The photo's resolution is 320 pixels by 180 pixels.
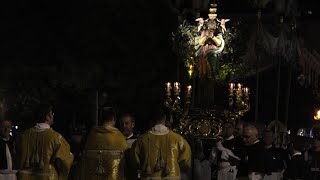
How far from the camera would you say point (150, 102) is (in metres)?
19.8

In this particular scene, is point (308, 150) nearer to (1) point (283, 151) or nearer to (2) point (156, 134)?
(1) point (283, 151)

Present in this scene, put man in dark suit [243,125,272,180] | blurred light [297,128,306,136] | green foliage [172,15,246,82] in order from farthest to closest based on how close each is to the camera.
A: blurred light [297,128,306,136] < green foliage [172,15,246,82] < man in dark suit [243,125,272,180]

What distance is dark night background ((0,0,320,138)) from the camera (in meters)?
14.9

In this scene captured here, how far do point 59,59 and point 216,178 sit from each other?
462 cm

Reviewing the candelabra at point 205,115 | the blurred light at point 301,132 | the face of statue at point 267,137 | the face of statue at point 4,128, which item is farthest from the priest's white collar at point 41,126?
the blurred light at point 301,132

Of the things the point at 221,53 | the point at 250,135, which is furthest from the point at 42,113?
the point at 221,53

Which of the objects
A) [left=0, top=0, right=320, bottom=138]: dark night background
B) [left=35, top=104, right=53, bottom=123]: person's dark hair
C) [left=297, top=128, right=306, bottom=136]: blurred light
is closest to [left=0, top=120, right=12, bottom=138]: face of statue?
[left=35, top=104, right=53, bottom=123]: person's dark hair

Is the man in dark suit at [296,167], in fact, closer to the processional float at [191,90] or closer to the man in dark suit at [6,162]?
the processional float at [191,90]

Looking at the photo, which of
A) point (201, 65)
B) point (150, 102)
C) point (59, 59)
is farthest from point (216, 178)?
point (150, 102)

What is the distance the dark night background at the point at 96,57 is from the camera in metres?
14.9

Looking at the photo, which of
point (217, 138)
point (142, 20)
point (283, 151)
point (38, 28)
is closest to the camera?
point (283, 151)

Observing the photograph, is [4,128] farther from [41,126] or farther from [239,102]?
[239,102]

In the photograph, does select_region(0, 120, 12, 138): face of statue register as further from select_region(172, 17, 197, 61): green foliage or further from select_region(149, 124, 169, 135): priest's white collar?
select_region(172, 17, 197, 61): green foliage

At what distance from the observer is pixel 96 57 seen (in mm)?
16891
